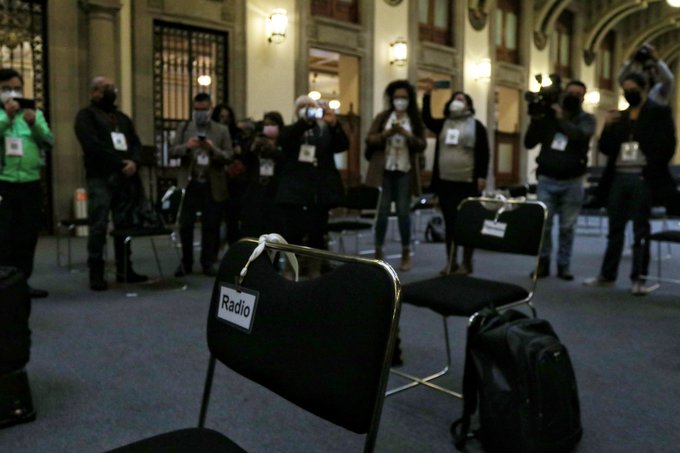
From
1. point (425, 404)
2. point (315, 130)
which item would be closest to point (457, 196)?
point (315, 130)

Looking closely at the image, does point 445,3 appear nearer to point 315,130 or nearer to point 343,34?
point 343,34

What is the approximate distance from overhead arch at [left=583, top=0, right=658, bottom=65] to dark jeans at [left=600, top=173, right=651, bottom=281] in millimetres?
12510

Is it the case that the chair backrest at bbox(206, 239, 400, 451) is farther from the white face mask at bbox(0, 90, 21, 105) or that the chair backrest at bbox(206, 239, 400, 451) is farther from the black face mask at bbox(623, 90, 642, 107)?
the black face mask at bbox(623, 90, 642, 107)

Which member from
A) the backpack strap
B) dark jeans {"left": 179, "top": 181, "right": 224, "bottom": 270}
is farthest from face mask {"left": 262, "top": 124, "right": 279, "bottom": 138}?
the backpack strap

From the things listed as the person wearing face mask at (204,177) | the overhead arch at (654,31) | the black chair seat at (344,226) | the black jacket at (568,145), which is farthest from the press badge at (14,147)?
the overhead arch at (654,31)

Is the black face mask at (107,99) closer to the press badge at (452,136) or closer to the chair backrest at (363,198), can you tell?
the chair backrest at (363,198)

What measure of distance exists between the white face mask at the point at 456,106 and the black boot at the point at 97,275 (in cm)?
317

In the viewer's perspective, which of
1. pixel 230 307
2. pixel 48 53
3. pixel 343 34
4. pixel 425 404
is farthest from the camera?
pixel 343 34

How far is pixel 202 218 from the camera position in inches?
204

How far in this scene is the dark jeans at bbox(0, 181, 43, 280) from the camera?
3967mm

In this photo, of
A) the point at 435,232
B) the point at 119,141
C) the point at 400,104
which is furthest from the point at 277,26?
the point at 119,141

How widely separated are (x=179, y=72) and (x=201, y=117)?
156 inches

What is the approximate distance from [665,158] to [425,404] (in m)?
3.04

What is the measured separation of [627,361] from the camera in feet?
9.80
